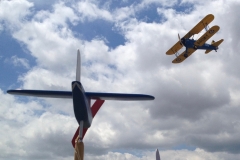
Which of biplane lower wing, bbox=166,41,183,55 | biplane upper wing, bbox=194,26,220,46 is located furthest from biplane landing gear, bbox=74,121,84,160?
biplane lower wing, bbox=166,41,183,55

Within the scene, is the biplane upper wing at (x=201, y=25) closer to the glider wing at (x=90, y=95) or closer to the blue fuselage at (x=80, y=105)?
the glider wing at (x=90, y=95)

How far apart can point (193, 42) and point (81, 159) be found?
38.2 meters

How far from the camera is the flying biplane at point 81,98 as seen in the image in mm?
28266

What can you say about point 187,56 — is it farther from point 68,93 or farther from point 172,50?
point 68,93

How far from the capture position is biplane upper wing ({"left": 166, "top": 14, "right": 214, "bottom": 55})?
5326 centimetres

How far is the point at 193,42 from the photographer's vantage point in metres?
59.5

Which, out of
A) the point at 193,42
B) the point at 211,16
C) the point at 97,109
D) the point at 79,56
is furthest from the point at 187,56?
the point at 79,56

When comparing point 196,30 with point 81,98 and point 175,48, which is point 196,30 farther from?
point 81,98

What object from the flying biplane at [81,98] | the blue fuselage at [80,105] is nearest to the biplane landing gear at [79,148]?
the flying biplane at [81,98]

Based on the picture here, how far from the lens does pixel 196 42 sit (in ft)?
192

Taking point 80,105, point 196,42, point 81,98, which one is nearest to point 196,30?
point 196,42

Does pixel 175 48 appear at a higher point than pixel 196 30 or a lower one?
lower

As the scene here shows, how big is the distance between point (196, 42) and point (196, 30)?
232 centimetres

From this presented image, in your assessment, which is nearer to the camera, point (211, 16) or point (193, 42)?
point (211, 16)
